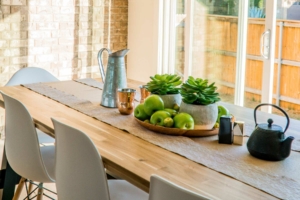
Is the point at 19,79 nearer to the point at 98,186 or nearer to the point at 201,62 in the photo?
the point at 98,186

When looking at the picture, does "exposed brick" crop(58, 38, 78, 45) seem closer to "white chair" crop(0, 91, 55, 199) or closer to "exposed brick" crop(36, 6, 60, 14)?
"exposed brick" crop(36, 6, 60, 14)

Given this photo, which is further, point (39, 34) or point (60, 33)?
point (60, 33)

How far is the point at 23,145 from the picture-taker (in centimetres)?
226

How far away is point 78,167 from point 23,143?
0.59m

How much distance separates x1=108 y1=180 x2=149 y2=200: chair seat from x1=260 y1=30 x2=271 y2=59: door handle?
7.06ft

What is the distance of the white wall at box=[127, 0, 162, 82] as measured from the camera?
16.3ft

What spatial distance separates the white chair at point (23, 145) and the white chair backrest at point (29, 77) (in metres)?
0.81

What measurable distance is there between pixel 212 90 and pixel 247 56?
2236mm

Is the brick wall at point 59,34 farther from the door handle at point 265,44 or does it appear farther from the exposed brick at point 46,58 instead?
the door handle at point 265,44

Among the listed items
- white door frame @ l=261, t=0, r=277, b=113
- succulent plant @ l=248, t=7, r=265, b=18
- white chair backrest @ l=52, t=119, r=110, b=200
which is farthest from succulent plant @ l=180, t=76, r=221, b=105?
succulent plant @ l=248, t=7, r=265, b=18

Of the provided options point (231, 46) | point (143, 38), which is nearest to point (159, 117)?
point (231, 46)

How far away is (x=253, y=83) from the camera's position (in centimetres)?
410

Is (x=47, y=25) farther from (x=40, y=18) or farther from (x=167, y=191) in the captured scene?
(x=167, y=191)

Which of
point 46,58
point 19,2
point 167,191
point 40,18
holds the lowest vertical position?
point 167,191
